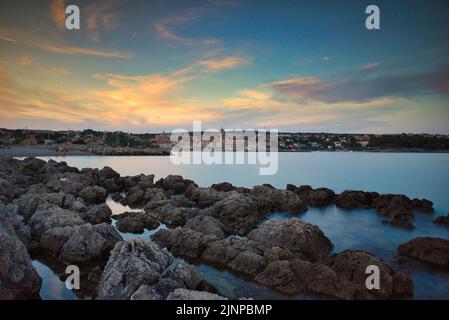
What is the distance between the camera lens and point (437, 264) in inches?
471

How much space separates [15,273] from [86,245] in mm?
3171

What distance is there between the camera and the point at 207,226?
46.7 ft

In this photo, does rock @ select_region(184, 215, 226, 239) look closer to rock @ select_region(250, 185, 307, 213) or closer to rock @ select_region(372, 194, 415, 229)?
rock @ select_region(250, 185, 307, 213)

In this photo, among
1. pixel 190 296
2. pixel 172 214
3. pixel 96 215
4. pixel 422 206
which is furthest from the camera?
pixel 422 206

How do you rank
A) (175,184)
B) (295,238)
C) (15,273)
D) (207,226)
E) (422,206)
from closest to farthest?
(15,273) → (295,238) → (207,226) → (422,206) → (175,184)

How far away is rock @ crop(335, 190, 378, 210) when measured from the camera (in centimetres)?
2294

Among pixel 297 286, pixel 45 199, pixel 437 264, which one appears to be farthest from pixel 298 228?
pixel 45 199

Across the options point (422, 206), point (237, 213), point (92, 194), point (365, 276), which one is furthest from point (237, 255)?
point (422, 206)

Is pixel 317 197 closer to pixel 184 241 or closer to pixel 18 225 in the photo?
pixel 184 241

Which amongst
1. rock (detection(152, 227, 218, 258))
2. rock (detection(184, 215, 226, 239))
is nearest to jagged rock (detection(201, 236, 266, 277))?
rock (detection(152, 227, 218, 258))

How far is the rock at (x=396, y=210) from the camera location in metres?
18.9

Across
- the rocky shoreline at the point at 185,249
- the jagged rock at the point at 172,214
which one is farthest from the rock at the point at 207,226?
the jagged rock at the point at 172,214
